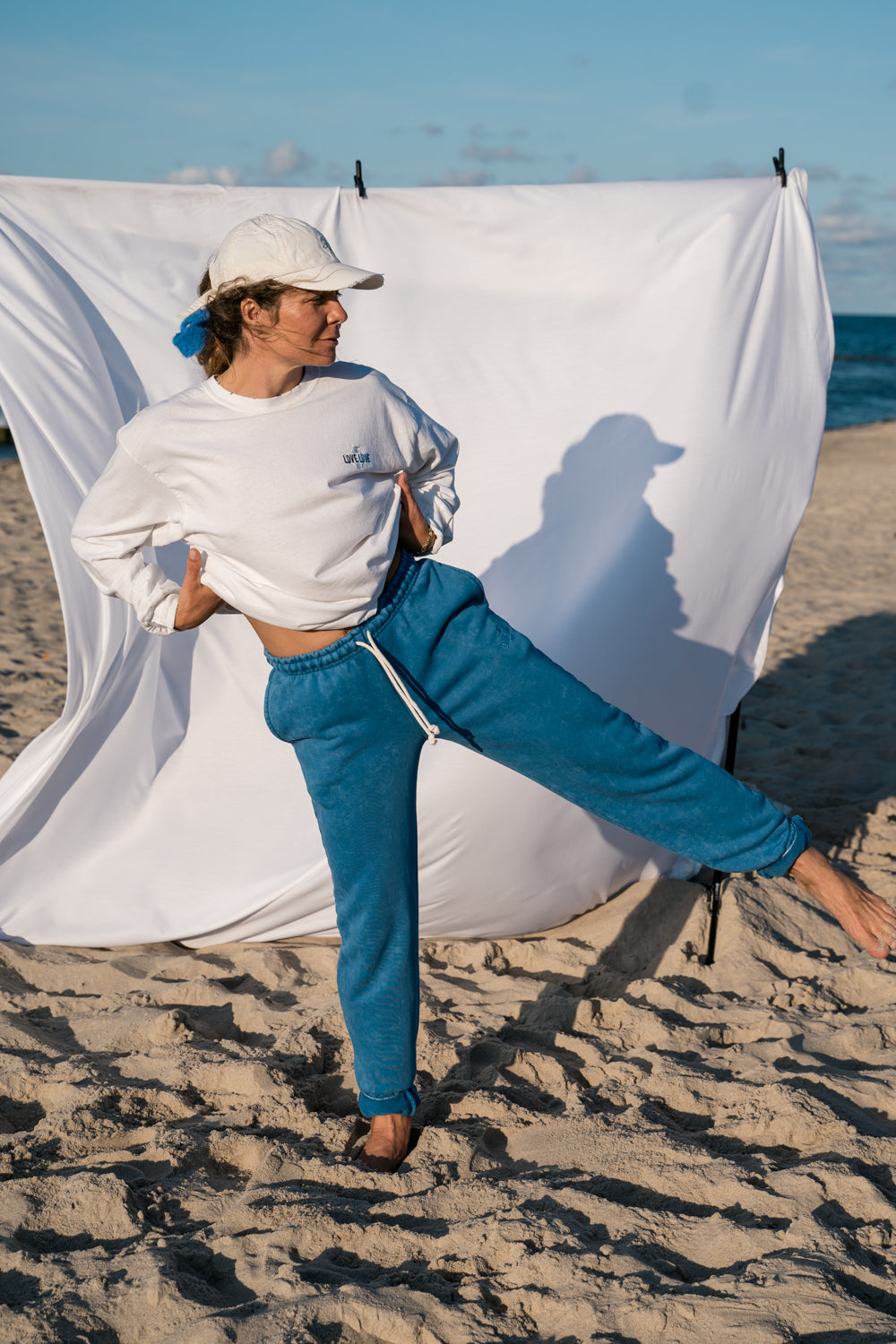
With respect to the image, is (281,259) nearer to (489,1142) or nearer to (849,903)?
(849,903)

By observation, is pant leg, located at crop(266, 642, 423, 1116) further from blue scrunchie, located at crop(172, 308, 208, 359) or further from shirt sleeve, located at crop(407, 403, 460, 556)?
blue scrunchie, located at crop(172, 308, 208, 359)

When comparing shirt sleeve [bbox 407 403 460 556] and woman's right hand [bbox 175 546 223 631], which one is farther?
shirt sleeve [bbox 407 403 460 556]

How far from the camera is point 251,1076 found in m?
2.40

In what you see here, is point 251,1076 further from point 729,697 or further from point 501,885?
point 729,697

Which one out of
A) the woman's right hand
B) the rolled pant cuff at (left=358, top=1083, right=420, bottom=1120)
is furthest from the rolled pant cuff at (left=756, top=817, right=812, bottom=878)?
the woman's right hand

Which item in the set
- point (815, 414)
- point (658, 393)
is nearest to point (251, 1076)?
point (658, 393)

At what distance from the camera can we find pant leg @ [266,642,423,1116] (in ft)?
6.34

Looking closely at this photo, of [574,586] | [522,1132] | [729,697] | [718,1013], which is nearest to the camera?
[522,1132]

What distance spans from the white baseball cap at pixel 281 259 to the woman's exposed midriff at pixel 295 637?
1.58 ft

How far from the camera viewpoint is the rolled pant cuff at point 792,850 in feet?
6.66

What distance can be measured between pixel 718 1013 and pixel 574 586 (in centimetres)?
117

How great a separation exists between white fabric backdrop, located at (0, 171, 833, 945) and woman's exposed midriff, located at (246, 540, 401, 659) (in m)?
1.07

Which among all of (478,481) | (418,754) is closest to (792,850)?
(418,754)

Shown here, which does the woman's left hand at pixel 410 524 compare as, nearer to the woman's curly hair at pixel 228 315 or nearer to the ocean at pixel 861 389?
the woman's curly hair at pixel 228 315
